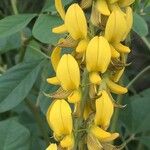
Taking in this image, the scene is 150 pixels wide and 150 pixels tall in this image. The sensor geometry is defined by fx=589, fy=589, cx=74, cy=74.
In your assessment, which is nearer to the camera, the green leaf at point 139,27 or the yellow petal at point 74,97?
the yellow petal at point 74,97

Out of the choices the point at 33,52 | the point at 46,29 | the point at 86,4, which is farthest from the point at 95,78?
the point at 33,52

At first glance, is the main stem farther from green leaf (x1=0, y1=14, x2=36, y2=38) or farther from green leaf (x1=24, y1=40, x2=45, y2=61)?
green leaf (x1=24, y1=40, x2=45, y2=61)

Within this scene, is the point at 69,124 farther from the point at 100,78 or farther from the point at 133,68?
the point at 133,68

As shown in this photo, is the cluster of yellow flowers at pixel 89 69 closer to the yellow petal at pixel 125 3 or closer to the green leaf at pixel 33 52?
the yellow petal at pixel 125 3

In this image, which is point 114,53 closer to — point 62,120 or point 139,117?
point 62,120

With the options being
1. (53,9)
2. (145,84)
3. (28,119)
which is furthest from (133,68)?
(53,9)

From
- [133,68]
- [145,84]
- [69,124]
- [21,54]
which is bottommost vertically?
[145,84]

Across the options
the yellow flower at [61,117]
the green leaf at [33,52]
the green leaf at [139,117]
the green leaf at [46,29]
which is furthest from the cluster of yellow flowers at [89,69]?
the green leaf at [139,117]
